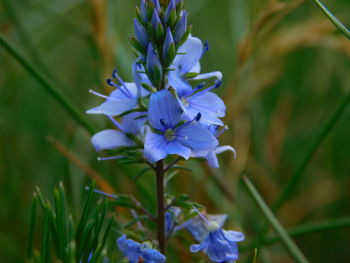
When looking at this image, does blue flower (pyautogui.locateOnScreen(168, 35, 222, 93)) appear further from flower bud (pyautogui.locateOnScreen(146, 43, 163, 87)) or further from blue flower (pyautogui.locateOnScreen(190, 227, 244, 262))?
blue flower (pyautogui.locateOnScreen(190, 227, 244, 262))

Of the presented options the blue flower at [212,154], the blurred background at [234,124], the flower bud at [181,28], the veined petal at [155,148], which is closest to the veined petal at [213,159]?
the blue flower at [212,154]

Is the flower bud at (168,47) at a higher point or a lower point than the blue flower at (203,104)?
higher

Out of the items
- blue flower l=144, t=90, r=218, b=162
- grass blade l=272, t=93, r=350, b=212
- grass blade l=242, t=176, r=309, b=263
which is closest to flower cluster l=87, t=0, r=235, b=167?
blue flower l=144, t=90, r=218, b=162

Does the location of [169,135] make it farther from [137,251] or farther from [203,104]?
[137,251]

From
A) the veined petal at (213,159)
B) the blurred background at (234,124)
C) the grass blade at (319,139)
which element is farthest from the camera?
the blurred background at (234,124)

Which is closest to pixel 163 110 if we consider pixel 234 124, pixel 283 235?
pixel 283 235

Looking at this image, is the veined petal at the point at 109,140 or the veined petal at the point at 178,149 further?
the veined petal at the point at 109,140

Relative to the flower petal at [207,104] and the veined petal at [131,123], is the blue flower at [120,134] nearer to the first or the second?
the veined petal at [131,123]
